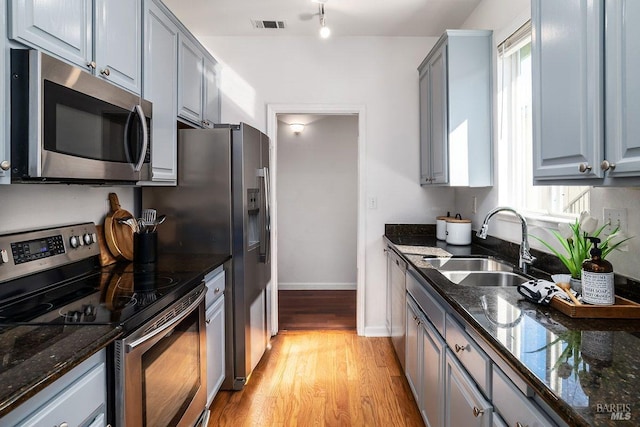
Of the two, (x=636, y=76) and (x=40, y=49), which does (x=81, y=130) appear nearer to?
(x=40, y=49)

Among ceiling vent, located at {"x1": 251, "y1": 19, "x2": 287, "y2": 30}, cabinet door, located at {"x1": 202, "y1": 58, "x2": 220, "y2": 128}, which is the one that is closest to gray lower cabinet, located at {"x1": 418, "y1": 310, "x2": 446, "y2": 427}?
cabinet door, located at {"x1": 202, "y1": 58, "x2": 220, "y2": 128}

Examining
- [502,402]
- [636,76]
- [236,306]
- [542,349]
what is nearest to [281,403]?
[236,306]

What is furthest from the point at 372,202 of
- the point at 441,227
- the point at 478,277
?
the point at 478,277

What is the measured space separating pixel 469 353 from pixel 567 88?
946 mm

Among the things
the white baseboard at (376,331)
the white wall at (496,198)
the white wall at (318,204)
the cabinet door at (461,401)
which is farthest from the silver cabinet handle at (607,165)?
the white wall at (318,204)

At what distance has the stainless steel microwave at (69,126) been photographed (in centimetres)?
119

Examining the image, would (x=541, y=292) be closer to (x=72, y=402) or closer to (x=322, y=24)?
(x=72, y=402)

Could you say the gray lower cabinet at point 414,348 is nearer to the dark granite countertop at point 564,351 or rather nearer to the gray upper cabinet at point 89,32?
the dark granite countertop at point 564,351

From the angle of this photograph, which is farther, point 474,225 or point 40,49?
point 474,225

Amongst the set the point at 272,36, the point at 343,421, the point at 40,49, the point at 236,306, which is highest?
the point at 272,36

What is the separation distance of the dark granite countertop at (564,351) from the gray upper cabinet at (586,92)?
1.44 feet

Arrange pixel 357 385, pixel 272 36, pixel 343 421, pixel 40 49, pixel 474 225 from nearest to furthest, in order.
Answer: pixel 40 49
pixel 343 421
pixel 357 385
pixel 474 225
pixel 272 36

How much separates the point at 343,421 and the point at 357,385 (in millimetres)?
420

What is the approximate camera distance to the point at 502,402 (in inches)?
42.0
